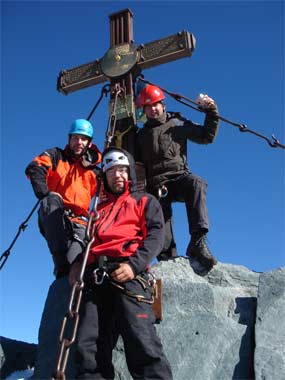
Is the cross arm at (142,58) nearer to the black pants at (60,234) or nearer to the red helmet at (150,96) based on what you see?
the red helmet at (150,96)

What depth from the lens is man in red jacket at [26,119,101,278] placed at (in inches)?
187

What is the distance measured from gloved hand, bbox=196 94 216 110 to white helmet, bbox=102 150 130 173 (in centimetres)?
176

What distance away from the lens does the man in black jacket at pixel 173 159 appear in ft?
17.9

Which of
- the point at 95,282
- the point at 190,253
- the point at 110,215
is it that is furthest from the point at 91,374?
the point at 190,253

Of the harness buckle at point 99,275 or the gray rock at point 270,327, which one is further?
the gray rock at point 270,327

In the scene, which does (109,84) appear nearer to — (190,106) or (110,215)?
(190,106)

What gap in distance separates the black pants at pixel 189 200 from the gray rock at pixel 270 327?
38.1 inches

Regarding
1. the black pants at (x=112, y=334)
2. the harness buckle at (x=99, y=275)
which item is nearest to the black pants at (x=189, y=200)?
the black pants at (x=112, y=334)

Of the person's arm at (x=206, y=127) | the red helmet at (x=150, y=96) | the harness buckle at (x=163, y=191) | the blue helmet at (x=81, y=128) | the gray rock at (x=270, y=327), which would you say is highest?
the red helmet at (x=150, y=96)

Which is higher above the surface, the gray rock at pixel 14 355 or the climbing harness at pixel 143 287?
the climbing harness at pixel 143 287

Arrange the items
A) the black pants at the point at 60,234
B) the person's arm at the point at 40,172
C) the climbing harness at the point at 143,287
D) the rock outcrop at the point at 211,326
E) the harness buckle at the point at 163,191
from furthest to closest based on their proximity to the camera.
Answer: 1. the harness buckle at the point at 163,191
2. the person's arm at the point at 40,172
3. the black pants at the point at 60,234
4. the rock outcrop at the point at 211,326
5. the climbing harness at the point at 143,287

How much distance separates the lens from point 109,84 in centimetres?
696

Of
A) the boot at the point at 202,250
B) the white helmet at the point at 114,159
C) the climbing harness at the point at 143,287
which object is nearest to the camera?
the climbing harness at the point at 143,287

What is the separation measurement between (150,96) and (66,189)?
1.78 meters
